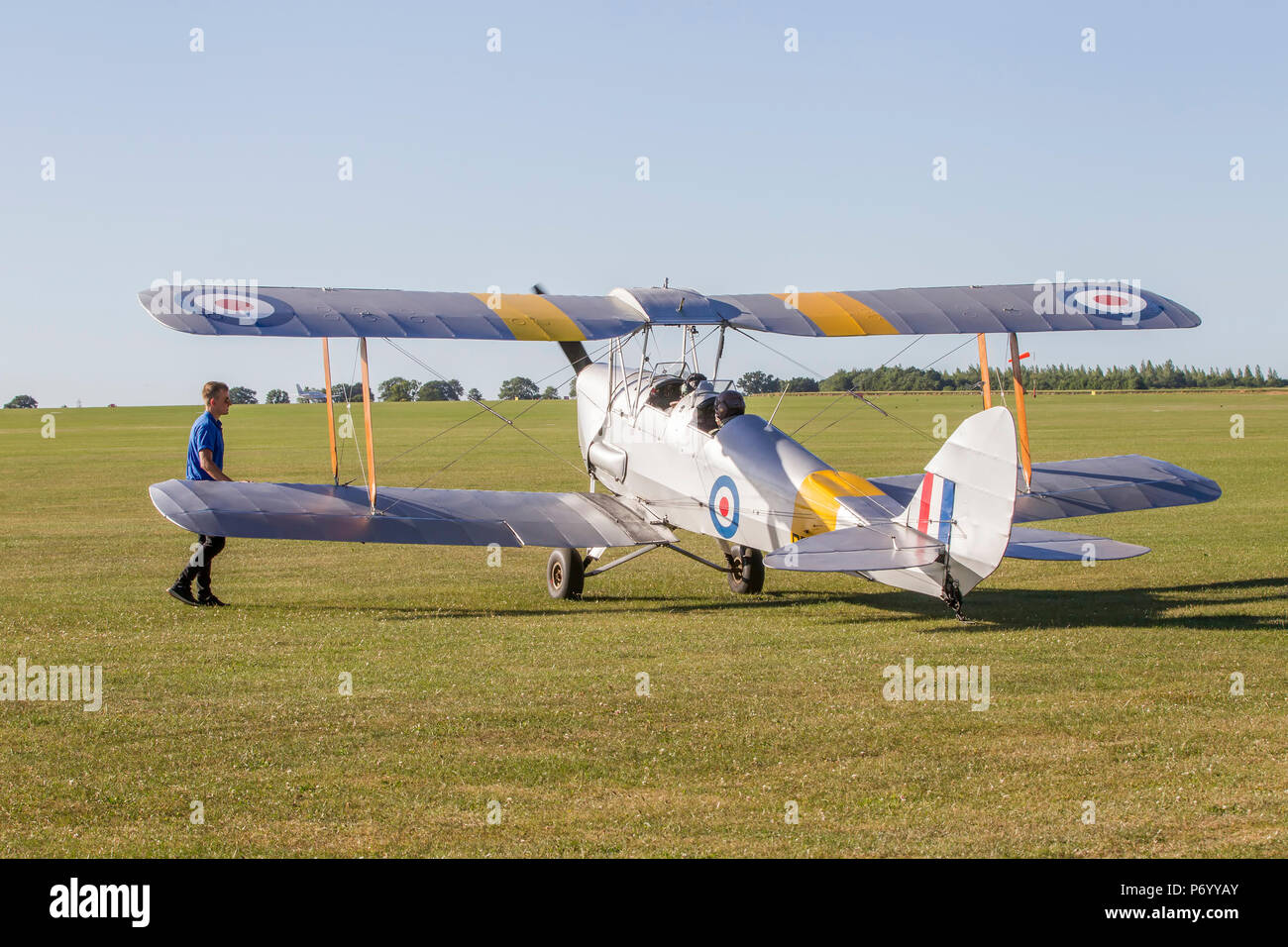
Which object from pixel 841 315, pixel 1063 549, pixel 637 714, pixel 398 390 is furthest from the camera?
pixel 398 390

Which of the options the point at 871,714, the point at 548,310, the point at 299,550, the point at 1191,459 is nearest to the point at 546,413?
the point at 1191,459

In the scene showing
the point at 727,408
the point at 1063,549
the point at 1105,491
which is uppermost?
the point at 727,408

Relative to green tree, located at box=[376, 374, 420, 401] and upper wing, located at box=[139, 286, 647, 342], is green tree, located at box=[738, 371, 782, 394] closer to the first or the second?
upper wing, located at box=[139, 286, 647, 342]

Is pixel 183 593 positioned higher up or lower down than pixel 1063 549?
lower down

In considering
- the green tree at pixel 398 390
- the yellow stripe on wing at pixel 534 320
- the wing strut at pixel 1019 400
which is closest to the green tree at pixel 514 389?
the yellow stripe on wing at pixel 534 320

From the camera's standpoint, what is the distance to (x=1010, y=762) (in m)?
6.54

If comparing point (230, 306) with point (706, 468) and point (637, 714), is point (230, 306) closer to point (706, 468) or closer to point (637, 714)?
point (706, 468)

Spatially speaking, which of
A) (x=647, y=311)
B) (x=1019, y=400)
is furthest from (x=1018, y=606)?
(x=647, y=311)

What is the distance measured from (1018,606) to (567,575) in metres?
4.12

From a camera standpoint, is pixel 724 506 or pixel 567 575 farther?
pixel 567 575

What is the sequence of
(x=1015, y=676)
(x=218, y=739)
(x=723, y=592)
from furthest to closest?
1. (x=723, y=592)
2. (x=1015, y=676)
3. (x=218, y=739)

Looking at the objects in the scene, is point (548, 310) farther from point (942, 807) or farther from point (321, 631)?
point (942, 807)

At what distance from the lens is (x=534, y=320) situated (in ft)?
37.8
